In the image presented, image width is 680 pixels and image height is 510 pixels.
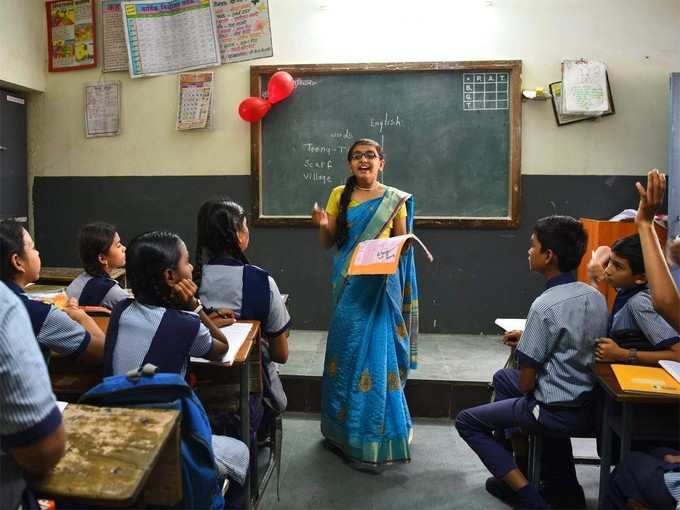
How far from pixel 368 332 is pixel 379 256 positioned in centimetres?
40

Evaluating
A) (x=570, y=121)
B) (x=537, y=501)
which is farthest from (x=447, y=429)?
(x=570, y=121)

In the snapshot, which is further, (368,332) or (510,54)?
(510,54)

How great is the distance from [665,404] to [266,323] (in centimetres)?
124

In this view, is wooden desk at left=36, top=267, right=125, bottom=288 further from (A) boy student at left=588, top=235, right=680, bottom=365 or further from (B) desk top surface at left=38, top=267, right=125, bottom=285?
(A) boy student at left=588, top=235, right=680, bottom=365

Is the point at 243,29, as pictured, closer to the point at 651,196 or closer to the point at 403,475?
the point at 403,475

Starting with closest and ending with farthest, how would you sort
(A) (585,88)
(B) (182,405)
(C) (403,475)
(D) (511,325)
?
1. (B) (182,405)
2. (D) (511,325)
3. (C) (403,475)
4. (A) (585,88)

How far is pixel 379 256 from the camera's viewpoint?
230 centimetres

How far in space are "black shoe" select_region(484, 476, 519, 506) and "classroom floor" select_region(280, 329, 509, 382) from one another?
0.89 metres

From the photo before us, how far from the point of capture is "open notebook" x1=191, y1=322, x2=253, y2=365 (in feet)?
5.60

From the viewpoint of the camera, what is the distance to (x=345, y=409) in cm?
259

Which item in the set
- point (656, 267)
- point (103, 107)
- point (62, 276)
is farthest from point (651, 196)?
point (103, 107)

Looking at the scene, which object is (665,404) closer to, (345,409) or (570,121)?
(345,409)

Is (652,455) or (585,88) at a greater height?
(585,88)

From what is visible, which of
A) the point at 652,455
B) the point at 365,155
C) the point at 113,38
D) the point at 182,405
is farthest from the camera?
the point at 113,38
